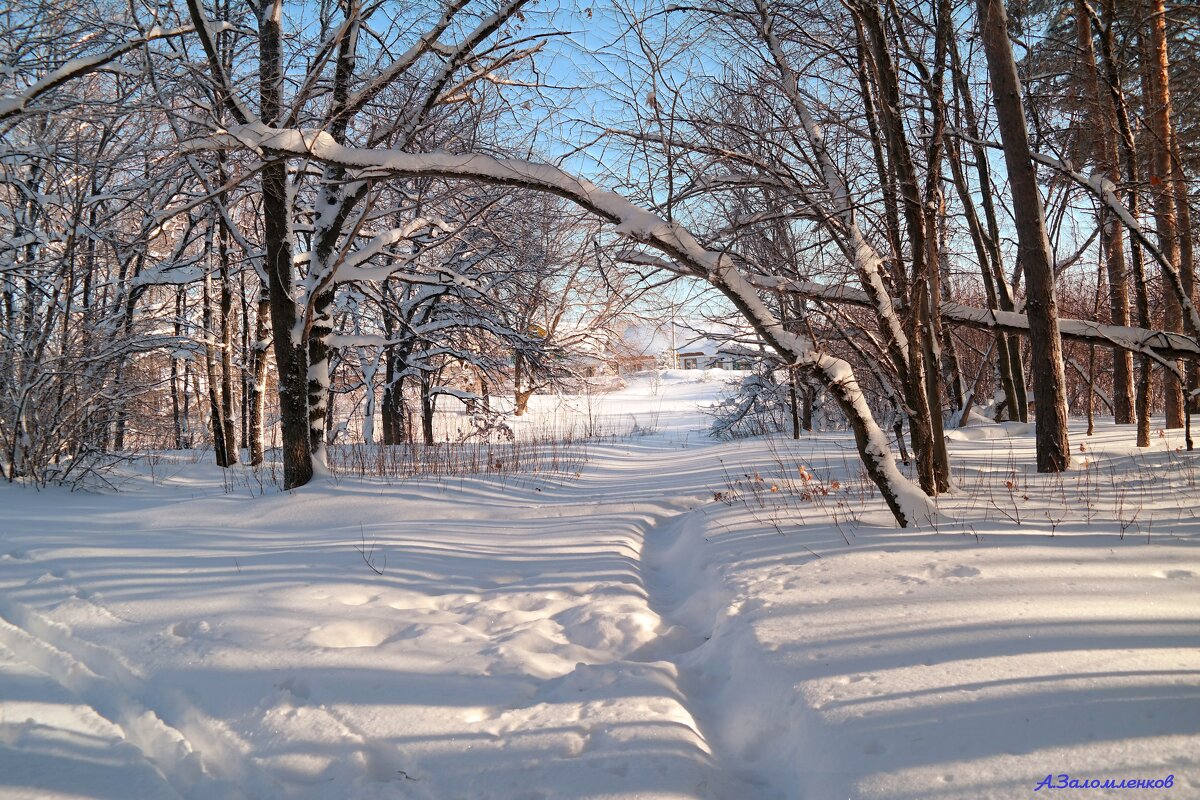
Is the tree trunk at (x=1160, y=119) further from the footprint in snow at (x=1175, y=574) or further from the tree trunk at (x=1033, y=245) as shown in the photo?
the footprint in snow at (x=1175, y=574)

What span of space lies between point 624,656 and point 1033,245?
6332 millimetres

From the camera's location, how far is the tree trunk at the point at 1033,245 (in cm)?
637

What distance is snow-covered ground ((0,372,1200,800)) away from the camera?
211 cm

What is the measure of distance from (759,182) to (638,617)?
3.02 metres

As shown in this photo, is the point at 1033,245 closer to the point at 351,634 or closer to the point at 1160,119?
the point at 1160,119

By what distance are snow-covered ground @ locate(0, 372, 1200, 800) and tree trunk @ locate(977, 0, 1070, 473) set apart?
Result: 3.30 ft

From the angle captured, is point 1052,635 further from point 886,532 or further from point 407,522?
point 407,522

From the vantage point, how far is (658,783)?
6.86 feet

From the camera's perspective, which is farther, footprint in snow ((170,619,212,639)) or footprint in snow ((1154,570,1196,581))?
footprint in snow ((170,619,212,639))

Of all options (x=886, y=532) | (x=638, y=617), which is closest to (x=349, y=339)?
(x=638, y=617)

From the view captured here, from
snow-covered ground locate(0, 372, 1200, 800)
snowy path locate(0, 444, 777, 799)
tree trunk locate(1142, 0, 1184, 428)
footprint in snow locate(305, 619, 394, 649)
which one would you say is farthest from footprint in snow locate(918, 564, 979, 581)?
tree trunk locate(1142, 0, 1184, 428)

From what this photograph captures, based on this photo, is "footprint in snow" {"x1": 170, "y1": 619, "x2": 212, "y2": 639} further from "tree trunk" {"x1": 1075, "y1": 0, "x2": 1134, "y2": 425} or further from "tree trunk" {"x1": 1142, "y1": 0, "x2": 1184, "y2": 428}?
"tree trunk" {"x1": 1142, "y1": 0, "x2": 1184, "y2": 428}

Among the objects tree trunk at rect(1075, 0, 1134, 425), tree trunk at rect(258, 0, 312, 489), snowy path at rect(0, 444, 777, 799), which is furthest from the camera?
tree trunk at rect(1075, 0, 1134, 425)

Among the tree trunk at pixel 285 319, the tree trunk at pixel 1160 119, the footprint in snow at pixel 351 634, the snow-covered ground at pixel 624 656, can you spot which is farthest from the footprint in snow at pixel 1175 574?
the tree trunk at pixel 285 319
